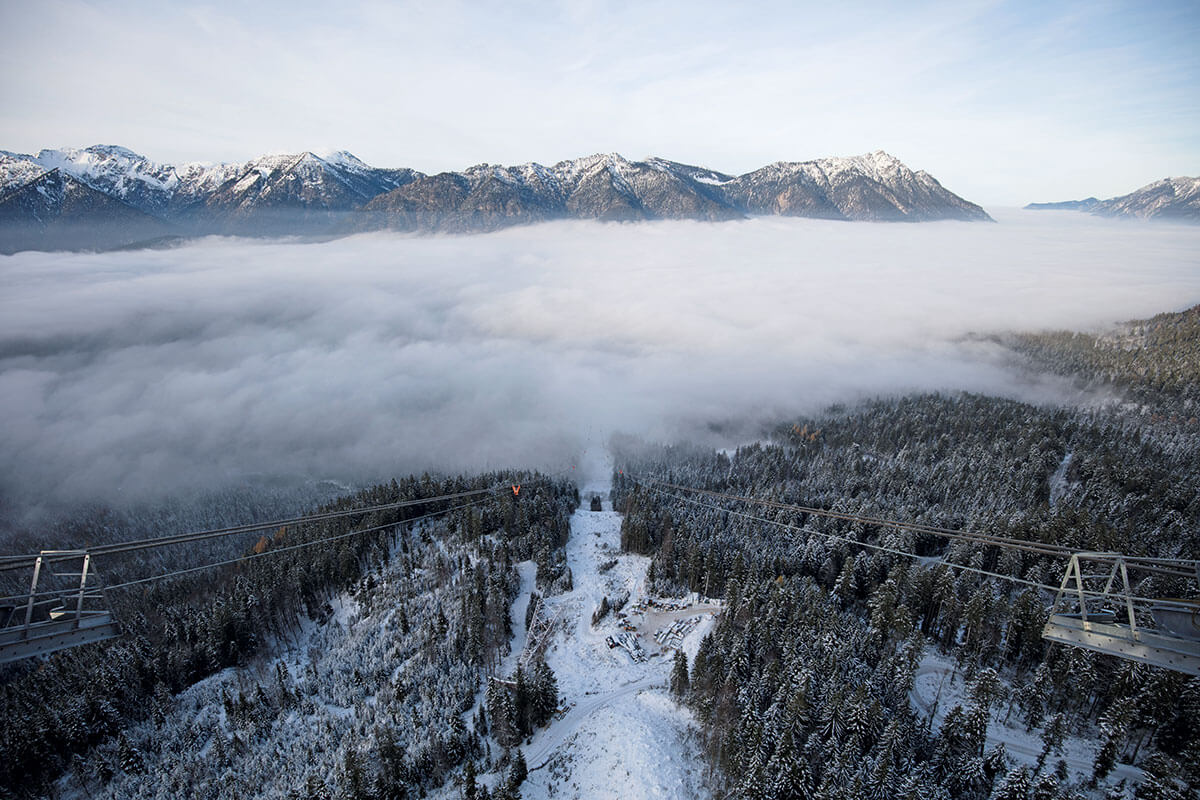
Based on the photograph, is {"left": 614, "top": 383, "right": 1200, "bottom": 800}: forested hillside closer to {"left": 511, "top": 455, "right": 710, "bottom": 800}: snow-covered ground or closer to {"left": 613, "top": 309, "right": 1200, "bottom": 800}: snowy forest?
{"left": 613, "top": 309, "right": 1200, "bottom": 800}: snowy forest

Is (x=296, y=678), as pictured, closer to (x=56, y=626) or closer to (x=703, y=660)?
(x=703, y=660)

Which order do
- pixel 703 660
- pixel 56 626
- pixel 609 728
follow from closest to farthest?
pixel 56 626, pixel 609 728, pixel 703 660

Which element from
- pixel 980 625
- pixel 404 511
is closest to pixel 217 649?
pixel 404 511

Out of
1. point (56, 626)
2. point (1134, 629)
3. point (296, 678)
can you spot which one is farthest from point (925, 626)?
point (296, 678)

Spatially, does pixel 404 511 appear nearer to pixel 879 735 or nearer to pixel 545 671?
pixel 545 671

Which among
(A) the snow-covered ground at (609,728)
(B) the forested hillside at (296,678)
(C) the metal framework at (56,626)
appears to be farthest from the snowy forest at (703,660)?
(C) the metal framework at (56,626)

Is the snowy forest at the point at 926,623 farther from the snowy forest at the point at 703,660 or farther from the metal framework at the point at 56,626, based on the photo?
the metal framework at the point at 56,626

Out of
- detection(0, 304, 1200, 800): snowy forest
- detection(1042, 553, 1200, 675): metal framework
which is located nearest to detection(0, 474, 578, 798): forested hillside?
detection(0, 304, 1200, 800): snowy forest
